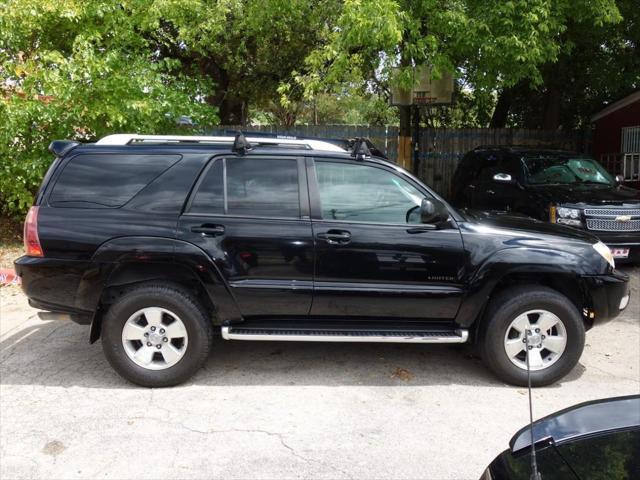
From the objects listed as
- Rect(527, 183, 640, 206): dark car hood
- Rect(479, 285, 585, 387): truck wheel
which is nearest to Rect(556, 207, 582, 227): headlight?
Rect(527, 183, 640, 206): dark car hood

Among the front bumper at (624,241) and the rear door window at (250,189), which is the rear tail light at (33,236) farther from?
the front bumper at (624,241)

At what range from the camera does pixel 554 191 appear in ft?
26.3

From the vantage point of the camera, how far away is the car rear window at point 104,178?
14.2 ft

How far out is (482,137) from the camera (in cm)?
1327

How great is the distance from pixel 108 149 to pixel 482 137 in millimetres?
10519

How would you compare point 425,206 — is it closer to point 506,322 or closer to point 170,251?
point 506,322

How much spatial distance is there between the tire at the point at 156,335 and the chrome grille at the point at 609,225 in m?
5.44

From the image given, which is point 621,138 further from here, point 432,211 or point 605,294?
point 432,211

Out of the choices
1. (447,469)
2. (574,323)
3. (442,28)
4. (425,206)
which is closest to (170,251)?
(425,206)

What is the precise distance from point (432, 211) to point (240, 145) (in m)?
1.56

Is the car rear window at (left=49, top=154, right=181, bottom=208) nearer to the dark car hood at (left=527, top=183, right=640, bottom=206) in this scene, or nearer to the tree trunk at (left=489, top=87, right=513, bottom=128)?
the dark car hood at (left=527, top=183, right=640, bottom=206)

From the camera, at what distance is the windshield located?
339 inches

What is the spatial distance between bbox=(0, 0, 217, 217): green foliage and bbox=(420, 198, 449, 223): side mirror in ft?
16.2

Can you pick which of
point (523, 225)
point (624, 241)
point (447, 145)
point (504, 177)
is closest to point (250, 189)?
point (523, 225)
